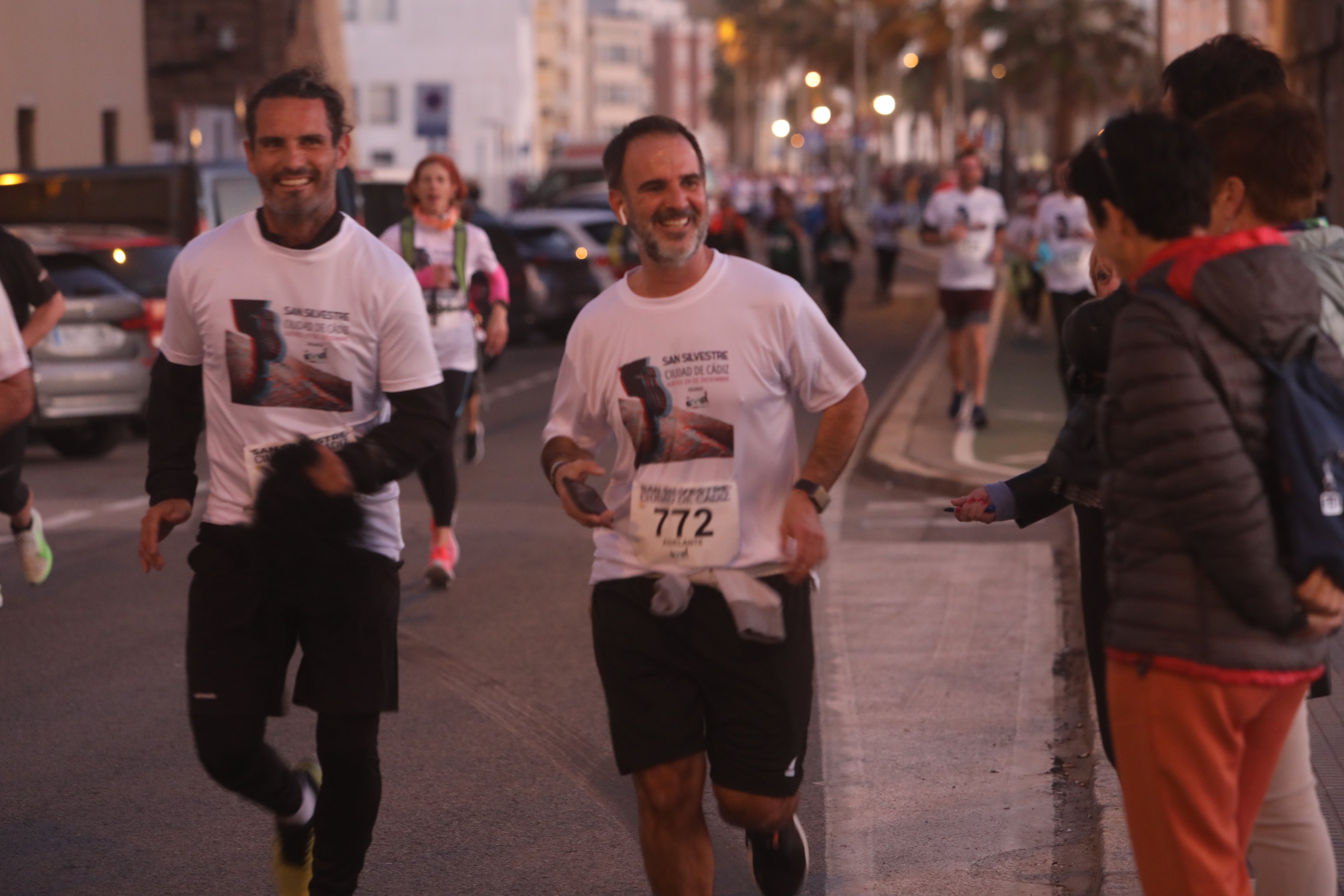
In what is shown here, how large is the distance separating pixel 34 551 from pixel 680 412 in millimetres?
5498

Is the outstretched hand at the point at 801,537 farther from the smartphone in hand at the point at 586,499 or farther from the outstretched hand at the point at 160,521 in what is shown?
the outstretched hand at the point at 160,521

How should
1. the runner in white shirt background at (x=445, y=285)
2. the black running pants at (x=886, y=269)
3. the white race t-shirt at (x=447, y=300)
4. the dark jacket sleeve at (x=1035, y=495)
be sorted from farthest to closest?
1. the black running pants at (x=886, y=269)
2. the white race t-shirt at (x=447, y=300)
3. the runner in white shirt background at (x=445, y=285)
4. the dark jacket sleeve at (x=1035, y=495)

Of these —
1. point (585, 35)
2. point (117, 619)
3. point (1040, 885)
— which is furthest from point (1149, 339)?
point (585, 35)

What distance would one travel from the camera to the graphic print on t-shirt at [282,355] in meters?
4.61

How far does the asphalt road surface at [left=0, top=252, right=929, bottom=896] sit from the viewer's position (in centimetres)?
545

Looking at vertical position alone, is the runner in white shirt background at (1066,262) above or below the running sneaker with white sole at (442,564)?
above

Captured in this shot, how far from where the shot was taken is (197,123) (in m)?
36.8

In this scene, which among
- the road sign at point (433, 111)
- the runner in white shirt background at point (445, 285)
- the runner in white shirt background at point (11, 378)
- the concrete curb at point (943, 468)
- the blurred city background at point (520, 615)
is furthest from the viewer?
the road sign at point (433, 111)

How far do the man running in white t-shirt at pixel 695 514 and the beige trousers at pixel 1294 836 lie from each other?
3.38 feet

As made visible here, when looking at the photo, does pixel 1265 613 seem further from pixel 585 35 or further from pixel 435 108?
pixel 585 35

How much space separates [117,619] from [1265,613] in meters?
6.54

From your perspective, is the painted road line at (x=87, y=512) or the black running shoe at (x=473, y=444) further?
the black running shoe at (x=473, y=444)

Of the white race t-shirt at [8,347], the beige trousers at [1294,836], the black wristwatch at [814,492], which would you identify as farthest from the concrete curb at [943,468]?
the white race t-shirt at [8,347]

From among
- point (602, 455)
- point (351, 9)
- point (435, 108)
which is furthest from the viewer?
point (351, 9)
